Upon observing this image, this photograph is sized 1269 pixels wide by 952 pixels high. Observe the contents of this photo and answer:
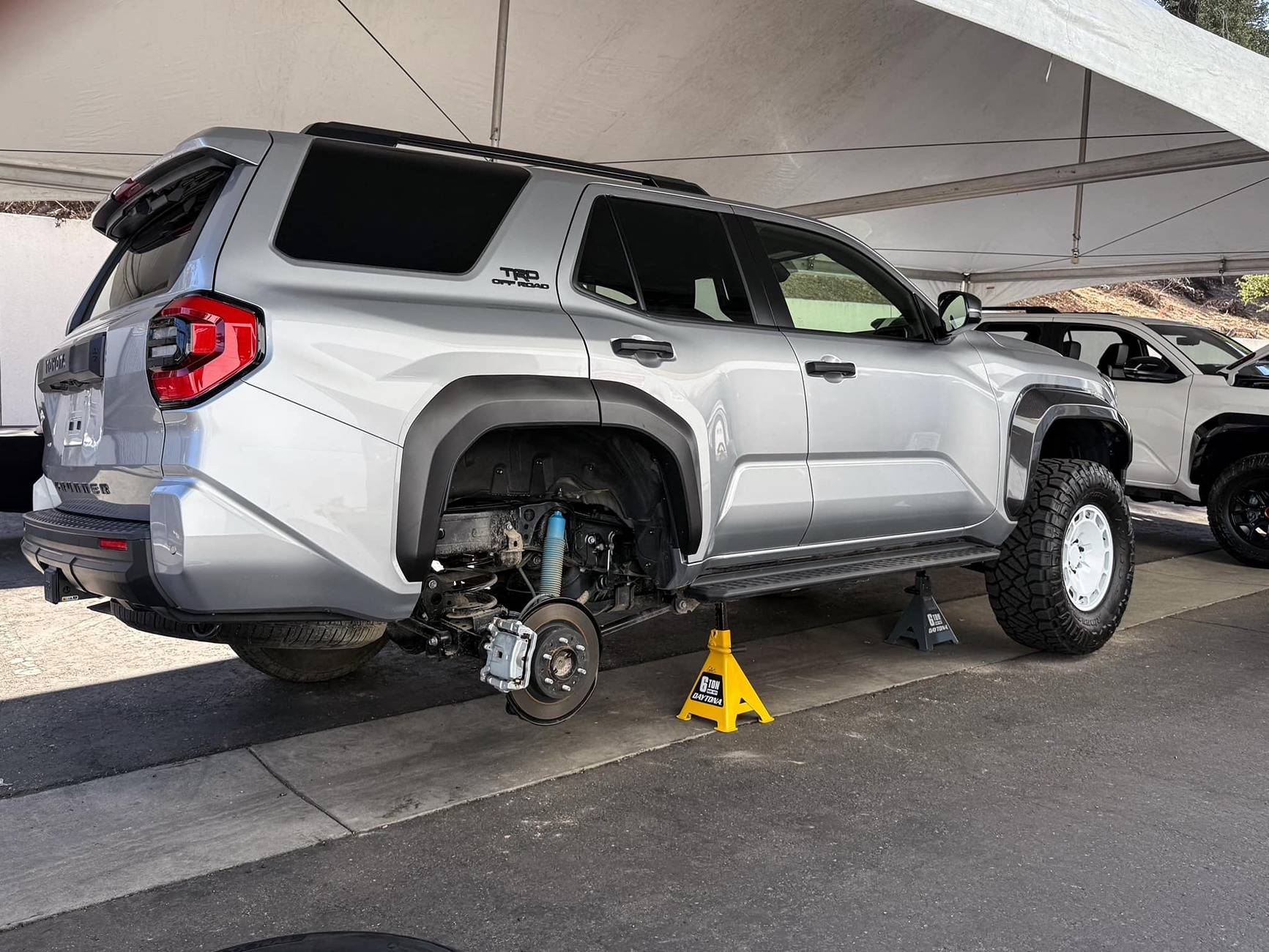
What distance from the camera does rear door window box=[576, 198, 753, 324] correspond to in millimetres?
3885

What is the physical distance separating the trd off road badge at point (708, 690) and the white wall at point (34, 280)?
10.5m

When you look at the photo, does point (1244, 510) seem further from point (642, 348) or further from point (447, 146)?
point (447, 146)

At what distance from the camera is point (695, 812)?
3.61 meters

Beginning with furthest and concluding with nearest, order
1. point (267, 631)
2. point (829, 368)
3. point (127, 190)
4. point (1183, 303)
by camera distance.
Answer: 1. point (1183, 303)
2. point (829, 368)
3. point (127, 190)
4. point (267, 631)

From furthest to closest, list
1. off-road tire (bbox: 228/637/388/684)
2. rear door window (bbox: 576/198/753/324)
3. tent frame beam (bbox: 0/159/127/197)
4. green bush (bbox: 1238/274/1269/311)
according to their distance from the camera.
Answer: green bush (bbox: 1238/274/1269/311)
tent frame beam (bbox: 0/159/127/197)
off-road tire (bbox: 228/637/388/684)
rear door window (bbox: 576/198/753/324)

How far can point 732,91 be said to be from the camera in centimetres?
853

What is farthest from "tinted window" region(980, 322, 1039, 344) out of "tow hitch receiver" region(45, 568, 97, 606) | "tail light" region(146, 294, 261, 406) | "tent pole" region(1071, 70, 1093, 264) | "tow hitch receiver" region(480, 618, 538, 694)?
"tow hitch receiver" region(45, 568, 97, 606)

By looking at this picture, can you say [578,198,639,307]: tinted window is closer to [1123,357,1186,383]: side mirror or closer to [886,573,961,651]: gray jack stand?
[886,573,961,651]: gray jack stand

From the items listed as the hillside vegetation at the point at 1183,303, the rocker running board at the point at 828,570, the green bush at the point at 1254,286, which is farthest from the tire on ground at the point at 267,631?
the green bush at the point at 1254,286

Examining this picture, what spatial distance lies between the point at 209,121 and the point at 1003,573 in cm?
610

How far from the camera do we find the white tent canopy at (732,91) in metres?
6.16

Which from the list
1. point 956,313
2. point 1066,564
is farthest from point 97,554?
point 1066,564

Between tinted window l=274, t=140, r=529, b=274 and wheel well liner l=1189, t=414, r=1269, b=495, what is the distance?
717 centimetres

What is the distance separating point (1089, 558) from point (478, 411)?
12.5ft
